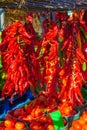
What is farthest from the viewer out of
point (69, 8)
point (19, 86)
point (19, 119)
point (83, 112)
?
point (83, 112)

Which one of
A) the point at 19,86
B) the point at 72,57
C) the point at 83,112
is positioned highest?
the point at 72,57

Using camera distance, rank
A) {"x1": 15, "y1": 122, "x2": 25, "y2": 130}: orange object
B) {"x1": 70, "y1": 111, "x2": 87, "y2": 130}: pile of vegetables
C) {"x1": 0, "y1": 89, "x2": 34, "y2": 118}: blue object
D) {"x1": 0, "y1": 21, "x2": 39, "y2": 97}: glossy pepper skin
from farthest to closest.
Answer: {"x1": 0, "y1": 89, "x2": 34, "y2": 118}: blue object < {"x1": 70, "y1": 111, "x2": 87, "y2": 130}: pile of vegetables < {"x1": 15, "y1": 122, "x2": 25, "y2": 130}: orange object < {"x1": 0, "y1": 21, "x2": 39, "y2": 97}: glossy pepper skin

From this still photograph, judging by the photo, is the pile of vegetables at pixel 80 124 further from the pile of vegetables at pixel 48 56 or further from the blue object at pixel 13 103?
the blue object at pixel 13 103

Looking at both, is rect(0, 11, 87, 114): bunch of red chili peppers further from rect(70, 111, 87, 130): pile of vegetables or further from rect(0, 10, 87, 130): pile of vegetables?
rect(70, 111, 87, 130): pile of vegetables

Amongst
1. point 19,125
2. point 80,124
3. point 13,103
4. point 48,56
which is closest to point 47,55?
A: point 48,56

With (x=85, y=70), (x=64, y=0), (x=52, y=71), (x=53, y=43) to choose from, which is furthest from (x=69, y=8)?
(x=85, y=70)

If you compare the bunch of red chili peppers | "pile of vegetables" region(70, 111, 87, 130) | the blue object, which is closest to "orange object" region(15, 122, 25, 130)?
the bunch of red chili peppers

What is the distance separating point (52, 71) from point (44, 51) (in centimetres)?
27

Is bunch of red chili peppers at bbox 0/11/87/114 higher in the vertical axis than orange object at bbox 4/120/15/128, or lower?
higher

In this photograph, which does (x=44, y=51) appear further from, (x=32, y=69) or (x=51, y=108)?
(x=51, y=108)

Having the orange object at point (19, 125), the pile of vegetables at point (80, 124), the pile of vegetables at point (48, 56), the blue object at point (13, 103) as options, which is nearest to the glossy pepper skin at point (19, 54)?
the pile of vegetables at point (48, 56)

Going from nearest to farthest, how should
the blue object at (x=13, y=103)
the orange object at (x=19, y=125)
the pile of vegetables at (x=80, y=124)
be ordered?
the orange object at (x=19, y=125)
the pile of vegetables at (x=80, y=124)
the blue object at (x=13, y=103)

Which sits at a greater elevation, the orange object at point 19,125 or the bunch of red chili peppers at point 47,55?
the bunch of red chili peppers at point 47,55

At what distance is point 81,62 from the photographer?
4012 mm
